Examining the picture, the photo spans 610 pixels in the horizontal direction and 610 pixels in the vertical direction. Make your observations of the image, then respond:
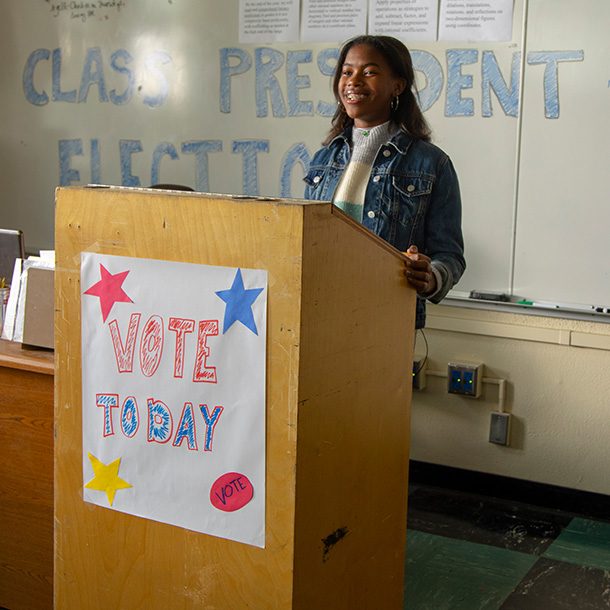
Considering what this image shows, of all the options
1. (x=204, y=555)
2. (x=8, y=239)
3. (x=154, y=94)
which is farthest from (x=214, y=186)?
(x=204, y=555)

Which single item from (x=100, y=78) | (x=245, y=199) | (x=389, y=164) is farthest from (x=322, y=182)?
(x=100, y=78)

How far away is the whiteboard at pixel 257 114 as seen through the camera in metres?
Result: 3.26

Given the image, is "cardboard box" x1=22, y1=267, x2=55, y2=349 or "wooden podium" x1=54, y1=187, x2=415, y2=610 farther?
"cardboard box" x1=22, y1=267, x2=55, y2=349

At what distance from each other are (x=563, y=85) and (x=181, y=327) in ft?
6.79

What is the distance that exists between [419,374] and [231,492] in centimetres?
210

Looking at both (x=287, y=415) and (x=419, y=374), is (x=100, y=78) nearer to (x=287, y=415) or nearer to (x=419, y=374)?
(x=419, y=374)

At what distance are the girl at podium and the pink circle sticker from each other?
93 centimetres

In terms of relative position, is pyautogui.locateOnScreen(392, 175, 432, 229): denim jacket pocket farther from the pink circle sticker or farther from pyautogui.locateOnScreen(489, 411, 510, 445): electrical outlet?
pyautogui.locateOnScreen(489, 411, 510, 445): electrical outlet

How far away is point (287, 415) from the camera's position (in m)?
1.57

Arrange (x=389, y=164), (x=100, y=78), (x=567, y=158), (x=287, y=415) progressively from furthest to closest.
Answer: (x=100, y=78), (x=567, y=158), (x=389, y=164), (x=287, y=415)

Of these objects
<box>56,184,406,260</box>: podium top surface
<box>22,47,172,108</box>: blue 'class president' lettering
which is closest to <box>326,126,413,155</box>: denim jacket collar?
<box>56,184,406,260</box>: podium top surface

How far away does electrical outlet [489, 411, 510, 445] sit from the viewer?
3.54 m

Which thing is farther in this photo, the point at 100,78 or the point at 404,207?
the point at 100,78

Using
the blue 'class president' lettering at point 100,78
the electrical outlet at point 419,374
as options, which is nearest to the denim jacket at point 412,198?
the electrical outlet at point 419,374
